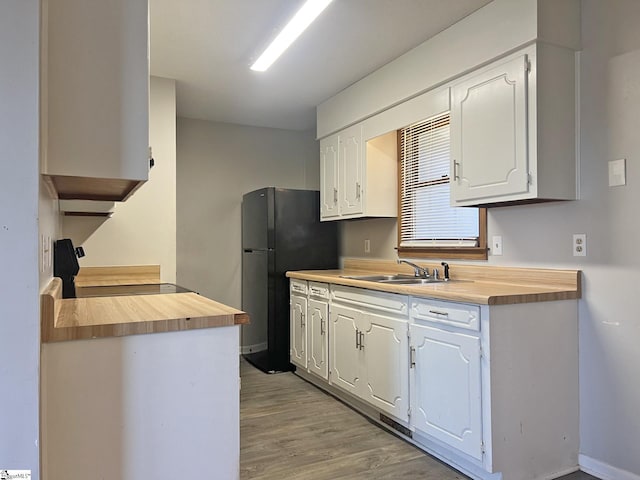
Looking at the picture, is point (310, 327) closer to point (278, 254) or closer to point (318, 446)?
point (278, 254)

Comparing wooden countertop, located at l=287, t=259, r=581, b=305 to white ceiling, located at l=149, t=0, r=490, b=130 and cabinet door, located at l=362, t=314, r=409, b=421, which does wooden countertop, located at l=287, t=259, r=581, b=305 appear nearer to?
cabinet door, located at l=362, t=314, r=409, b=421

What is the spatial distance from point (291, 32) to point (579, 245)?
200cm

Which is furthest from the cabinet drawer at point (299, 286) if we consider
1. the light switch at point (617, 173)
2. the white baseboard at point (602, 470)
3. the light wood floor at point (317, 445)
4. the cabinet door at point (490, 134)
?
the light switch at point (617, 173)

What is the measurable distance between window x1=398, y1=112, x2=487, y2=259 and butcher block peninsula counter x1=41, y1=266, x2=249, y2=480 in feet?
6.27

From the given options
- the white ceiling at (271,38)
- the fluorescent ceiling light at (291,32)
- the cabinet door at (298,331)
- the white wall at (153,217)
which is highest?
the white ceiling at (271,38)

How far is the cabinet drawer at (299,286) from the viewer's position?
3.94 metres

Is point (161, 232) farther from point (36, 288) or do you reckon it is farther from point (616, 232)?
point (616, 232)

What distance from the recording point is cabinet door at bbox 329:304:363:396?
10.4 feet

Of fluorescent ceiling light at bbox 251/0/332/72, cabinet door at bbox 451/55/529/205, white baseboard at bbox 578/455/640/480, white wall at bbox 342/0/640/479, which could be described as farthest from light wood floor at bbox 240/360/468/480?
fluorescent ceiling light at bbox 251/0/332/72

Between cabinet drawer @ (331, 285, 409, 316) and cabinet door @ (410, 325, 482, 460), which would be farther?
cabinet drawer @ (331, 285, 409, 316)

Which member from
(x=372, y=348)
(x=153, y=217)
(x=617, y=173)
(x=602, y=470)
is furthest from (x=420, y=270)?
(x=153, y=217)

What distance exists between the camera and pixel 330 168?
13.9ft

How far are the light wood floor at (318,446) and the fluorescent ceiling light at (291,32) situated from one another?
239cm

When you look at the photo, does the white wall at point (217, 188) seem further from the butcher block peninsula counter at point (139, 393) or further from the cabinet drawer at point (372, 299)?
the butcher block peninsula counter at point (139, 393)
